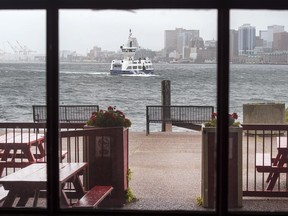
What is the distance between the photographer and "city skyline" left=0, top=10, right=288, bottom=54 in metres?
4.49

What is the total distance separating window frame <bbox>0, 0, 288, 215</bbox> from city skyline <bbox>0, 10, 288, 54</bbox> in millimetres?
62

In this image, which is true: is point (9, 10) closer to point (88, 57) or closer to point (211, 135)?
point (211, 135)

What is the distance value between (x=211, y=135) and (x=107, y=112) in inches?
48.1

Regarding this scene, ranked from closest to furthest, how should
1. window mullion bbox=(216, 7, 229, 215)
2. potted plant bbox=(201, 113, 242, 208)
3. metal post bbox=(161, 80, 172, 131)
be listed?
window mullion bbox=(216, 7, 229, 215) → potted plant bbox=(201, 113, 242, 208) → metal post bbox=(161, 80, 172, 131)

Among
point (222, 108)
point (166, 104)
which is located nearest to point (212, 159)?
point (222, 108)

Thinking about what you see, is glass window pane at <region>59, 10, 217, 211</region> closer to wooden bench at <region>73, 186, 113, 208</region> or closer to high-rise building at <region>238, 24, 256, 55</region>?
wooden bench at <region>73, 186, 113, 208</region>

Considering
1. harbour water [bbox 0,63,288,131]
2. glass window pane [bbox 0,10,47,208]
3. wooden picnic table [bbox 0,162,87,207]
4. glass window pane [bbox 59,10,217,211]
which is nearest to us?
glass window pane [bbox 0,10,47,208]

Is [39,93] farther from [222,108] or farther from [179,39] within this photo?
[222,108]

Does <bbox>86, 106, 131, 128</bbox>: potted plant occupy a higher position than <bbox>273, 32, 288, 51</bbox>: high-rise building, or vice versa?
<bbox>273, 32, 288, 51</bbox>: high-rise building

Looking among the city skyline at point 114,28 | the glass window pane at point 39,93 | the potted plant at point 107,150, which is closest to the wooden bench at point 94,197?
the potted plant at point 107,150

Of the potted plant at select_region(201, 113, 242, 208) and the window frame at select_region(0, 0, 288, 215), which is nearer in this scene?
the window frame at select_region(0, 0, 288, 215)

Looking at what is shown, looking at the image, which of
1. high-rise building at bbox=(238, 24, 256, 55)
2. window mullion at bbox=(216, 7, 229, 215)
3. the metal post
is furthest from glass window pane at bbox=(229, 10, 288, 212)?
Answer: the metal post

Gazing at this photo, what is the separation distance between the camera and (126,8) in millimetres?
4398

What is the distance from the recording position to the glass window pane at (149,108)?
537 cm
